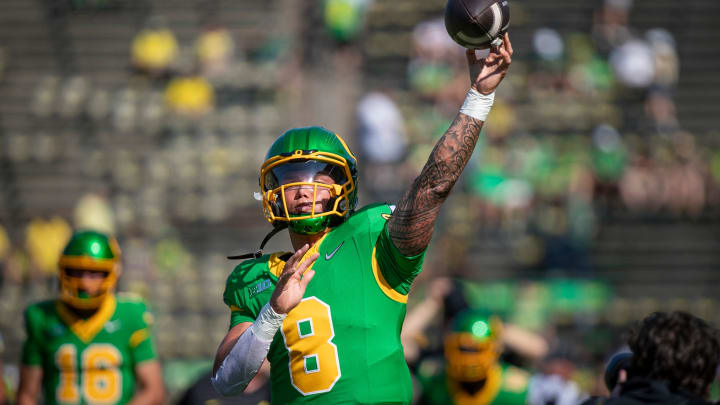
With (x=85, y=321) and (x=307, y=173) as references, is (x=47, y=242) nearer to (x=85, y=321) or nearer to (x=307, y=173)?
(x=85, y=321)

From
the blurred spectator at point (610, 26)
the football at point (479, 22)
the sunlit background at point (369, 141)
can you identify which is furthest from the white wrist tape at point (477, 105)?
the blurred spectator at point (610, 26)

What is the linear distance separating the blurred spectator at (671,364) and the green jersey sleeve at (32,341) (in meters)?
3.89

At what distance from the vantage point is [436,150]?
339cm

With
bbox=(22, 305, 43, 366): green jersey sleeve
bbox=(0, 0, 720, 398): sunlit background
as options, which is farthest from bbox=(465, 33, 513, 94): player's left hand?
bbox=(0, 0, 720, 398): sunlit background

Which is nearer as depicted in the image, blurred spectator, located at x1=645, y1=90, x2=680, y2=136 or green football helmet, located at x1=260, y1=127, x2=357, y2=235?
green football helmet, located at x1=260, y1=127, x2=357, y2=235

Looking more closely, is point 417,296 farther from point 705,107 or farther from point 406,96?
point 705,107

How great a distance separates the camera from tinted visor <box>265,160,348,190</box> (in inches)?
142

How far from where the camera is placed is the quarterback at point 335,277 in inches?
133

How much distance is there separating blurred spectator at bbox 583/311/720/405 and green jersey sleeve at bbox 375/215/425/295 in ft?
2.44

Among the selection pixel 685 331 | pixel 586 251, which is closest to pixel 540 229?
pixel 586 251

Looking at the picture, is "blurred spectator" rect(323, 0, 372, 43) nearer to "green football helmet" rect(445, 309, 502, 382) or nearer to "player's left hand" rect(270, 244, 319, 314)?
"green football helmet" rect(445, 309, 502, 382)

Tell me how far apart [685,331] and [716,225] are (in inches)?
415

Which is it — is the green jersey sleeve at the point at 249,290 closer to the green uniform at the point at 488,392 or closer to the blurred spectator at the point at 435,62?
the green uniform at the point at 488,392

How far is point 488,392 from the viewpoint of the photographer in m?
6.95
